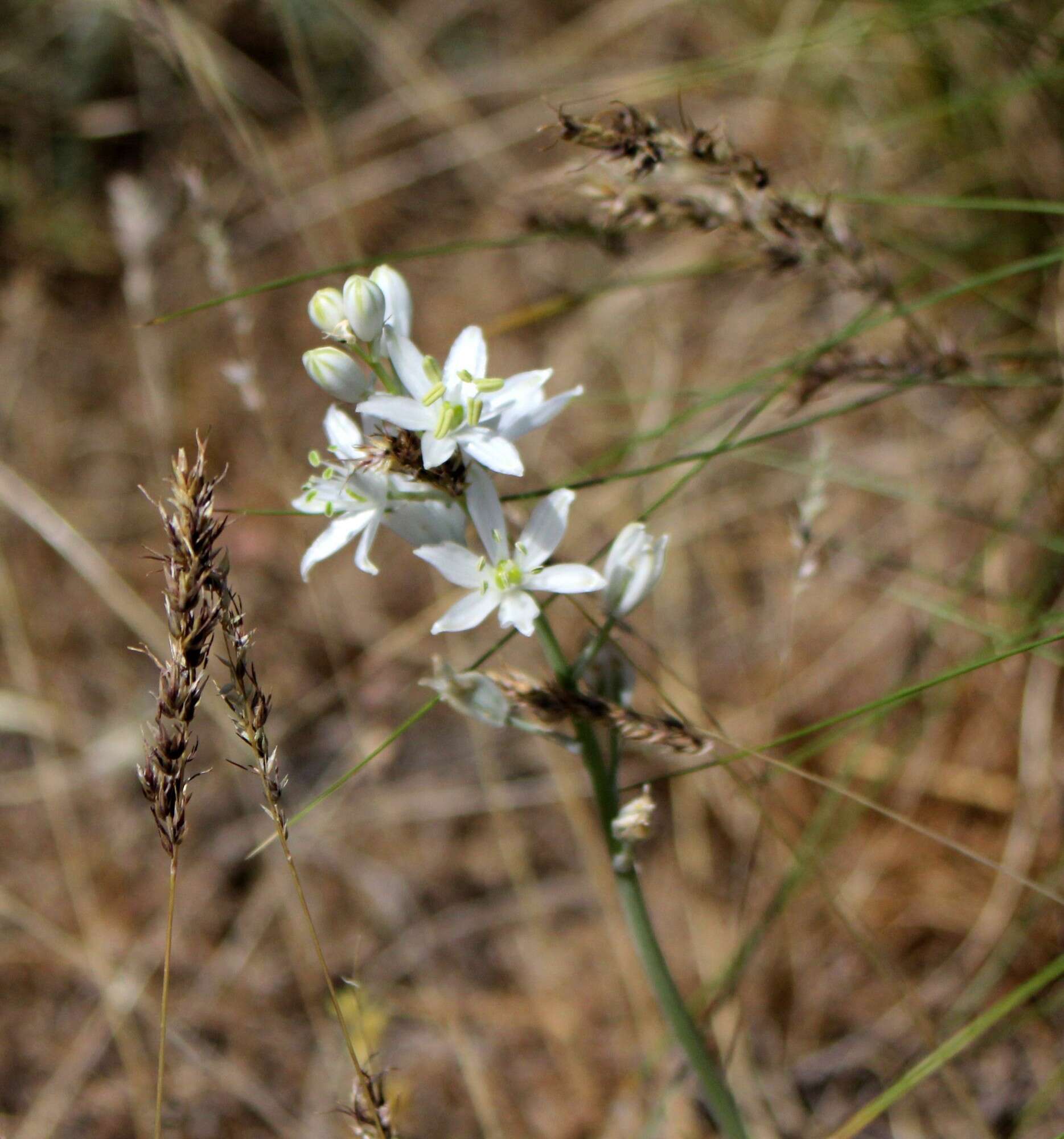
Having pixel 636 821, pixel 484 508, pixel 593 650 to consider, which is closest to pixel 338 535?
pixel 484 508

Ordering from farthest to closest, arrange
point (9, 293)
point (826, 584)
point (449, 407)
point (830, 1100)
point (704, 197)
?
point (9, 293) < point (826, 584) < point (830, 1100) < point (704, 197) < point (449, 407)

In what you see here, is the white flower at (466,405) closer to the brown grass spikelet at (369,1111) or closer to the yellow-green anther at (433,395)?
the yellow-green anther at (433,395)

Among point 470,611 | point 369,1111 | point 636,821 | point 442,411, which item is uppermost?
point 442,411

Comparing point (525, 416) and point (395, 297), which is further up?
point (395, 297)

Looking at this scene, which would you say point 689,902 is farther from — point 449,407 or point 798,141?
point 798,141

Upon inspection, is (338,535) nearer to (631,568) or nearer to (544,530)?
(544,530)

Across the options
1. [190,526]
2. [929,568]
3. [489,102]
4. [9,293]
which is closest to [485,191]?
[489,102]
